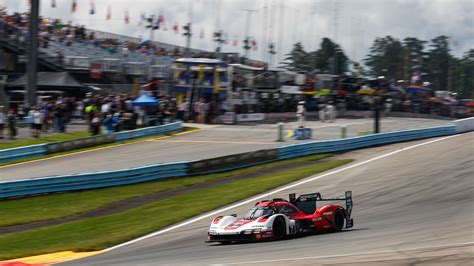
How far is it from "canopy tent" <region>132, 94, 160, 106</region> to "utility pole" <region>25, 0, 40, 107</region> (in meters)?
5.43

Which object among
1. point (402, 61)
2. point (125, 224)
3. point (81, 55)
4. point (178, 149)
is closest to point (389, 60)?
point (402, 61)

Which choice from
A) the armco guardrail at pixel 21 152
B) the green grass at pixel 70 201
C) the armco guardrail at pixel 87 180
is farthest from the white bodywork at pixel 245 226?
the armco guardrail at pixel 21 152

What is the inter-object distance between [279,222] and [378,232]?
198 cm

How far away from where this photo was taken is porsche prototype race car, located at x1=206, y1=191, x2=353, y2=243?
14070 millimetres

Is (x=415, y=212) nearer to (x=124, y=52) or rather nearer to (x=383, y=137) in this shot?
(x=383, y=137)

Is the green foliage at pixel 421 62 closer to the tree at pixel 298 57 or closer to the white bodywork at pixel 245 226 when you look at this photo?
the tree at pixel 298 57

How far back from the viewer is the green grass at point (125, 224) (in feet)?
51.6

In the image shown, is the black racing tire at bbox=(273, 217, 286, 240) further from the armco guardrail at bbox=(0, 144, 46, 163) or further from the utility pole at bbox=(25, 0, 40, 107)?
the utility pole at bbox=(25, 0, 40, 107)

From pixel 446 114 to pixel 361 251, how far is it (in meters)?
42.7

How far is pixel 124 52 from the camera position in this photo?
164ft

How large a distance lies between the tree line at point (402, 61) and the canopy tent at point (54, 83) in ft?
151

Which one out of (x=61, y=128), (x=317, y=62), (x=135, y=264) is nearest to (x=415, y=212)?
(x=135, y=264)

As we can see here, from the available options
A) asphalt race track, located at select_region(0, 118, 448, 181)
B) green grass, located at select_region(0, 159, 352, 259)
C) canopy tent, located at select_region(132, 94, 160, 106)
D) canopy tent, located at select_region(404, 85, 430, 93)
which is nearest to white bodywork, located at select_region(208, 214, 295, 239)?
green grass, located at select_region(0, 159, 352, 259)

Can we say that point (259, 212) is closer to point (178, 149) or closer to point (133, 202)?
point (133, 202)
